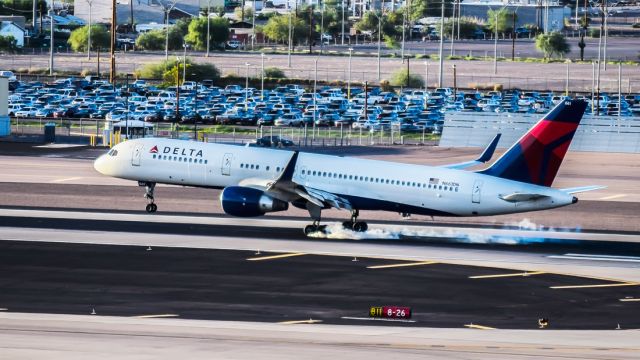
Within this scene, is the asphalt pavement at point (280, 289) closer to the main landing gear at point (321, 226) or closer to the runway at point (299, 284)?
the runway at point (299, 284)

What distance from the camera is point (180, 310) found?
5003 cm

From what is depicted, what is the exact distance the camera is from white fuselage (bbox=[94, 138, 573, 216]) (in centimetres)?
6812

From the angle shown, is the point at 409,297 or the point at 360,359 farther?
the point at 409,297

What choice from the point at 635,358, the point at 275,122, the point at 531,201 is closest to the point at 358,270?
the point at 531,201

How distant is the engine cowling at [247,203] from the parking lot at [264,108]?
64.4m

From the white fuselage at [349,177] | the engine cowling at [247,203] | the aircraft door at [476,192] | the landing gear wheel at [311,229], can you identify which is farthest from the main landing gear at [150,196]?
the aircraft door at [476,192]

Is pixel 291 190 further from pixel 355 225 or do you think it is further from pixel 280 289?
pixel 280 289

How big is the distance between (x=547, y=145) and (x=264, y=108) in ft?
338

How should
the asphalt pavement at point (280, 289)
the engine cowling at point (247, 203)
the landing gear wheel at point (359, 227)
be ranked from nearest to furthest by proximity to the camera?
the asphalt pavement at point (280, 289)
the engine cowling at point (247, 203)
the landing gear wheel at point (359, 227)

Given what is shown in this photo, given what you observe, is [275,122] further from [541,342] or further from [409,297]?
[541,342]

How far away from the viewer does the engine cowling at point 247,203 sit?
6800 centimetres

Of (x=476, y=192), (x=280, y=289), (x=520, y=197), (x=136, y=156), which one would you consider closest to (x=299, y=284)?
(x=280, y=289)

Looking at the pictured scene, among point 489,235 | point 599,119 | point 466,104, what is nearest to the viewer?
point 489,235

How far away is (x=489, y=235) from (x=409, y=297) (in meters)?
20.4
